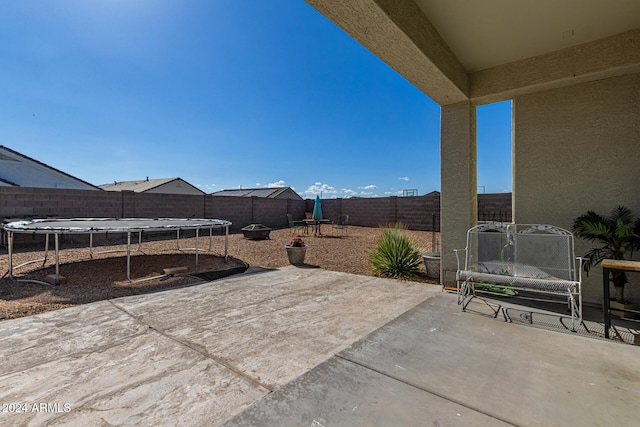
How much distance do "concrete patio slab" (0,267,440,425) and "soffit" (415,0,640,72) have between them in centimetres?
317

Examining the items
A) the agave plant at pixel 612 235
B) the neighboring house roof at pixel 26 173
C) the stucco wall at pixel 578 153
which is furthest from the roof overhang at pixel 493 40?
the neighboring house roof at pixel 26 173

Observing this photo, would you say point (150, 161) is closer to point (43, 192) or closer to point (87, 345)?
point (43, 192)

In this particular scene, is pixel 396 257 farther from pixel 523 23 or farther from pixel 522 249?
pixel 523 23

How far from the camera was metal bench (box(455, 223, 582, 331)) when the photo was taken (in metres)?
2.91

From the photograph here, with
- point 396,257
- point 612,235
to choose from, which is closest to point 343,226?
point 396,257

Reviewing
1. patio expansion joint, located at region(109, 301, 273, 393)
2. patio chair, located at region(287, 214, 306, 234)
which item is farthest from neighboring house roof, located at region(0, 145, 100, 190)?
patio expansion joint, located at region(109, 301, 273, 393)

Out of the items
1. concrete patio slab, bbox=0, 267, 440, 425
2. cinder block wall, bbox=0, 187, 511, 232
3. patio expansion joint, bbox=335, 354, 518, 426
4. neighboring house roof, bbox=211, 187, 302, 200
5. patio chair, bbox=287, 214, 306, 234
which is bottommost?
concrete patio slab, bbox=0, 267, 440, 425

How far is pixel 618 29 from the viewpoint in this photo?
303 centimetres

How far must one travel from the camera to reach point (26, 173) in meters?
15.0

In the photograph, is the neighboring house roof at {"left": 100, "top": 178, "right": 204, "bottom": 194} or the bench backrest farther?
the neighboring house roof at {"left": 100, "top": 178, "right": 204, "bottom": 194}

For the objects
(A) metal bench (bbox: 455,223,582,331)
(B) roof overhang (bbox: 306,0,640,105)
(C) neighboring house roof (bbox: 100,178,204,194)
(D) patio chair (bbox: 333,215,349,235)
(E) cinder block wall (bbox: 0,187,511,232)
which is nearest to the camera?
(B) roof overhang (bbox: 306,0,640,105)

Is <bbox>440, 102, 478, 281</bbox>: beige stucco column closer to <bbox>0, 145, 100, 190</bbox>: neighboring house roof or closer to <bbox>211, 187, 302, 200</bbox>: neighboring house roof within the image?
<bbox>0, 145, 100, 190</bbox>: neighboring house roof

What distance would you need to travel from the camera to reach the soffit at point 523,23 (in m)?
2.67

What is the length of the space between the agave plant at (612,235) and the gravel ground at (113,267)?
196 cm
